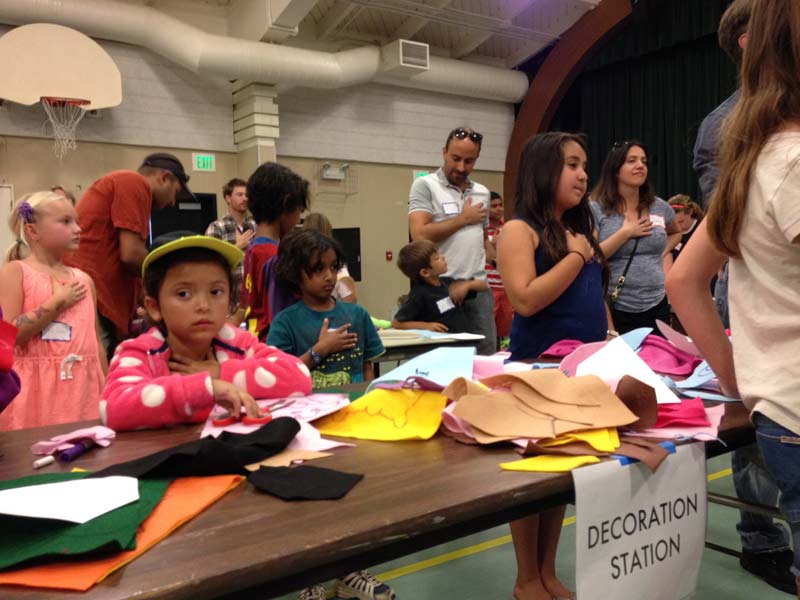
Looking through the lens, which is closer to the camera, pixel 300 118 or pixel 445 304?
pixel 445 304

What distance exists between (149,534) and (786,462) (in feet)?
2.80

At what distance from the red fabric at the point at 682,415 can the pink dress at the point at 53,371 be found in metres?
2.01

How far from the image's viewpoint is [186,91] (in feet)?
25.0

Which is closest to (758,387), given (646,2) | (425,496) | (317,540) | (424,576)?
(425,496)

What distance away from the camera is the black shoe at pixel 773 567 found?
1.93 meters

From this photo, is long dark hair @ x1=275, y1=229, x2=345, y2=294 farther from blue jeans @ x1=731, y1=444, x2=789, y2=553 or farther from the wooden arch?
the wooden arch

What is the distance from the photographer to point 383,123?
9.02 meters

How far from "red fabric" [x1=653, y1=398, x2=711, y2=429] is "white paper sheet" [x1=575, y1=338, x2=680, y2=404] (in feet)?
0.12

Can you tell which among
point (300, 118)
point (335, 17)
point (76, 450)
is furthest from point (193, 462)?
point (335, 17)

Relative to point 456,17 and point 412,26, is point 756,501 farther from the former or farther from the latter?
point 412,26

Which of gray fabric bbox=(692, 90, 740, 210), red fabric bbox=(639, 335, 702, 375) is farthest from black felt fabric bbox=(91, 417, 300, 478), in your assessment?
gray fabric bbox=(692, 90, 740, 210)

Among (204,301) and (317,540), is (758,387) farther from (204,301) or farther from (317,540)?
(204,301)

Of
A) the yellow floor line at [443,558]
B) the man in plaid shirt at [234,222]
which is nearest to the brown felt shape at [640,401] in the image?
the yellow floor line at [443,558]

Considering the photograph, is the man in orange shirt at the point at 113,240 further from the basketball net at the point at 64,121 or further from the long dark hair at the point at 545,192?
the basketball net at the point at 64,121
